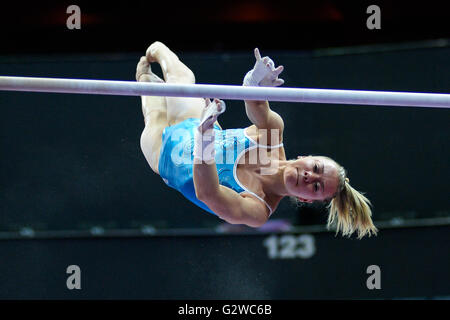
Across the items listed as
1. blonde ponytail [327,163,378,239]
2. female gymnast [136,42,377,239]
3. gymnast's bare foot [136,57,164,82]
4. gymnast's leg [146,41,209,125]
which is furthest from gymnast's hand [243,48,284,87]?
gymnast's bare foot [136,57,164,82]

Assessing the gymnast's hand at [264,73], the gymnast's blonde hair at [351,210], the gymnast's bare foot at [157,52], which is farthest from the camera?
the gymnast's bare foot at [157,52]

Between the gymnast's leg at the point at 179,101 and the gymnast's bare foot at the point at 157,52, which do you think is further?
the gymnast's bare foot at the point at 157,52

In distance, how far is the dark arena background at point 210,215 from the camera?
389 centimetres

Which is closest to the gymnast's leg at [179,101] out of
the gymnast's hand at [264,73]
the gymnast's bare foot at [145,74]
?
the gymnast's bare foot at [145,74]

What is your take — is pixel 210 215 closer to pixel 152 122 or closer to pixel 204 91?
pixel 152 122

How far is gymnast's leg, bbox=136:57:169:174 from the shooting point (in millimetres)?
2922

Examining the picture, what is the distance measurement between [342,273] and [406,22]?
189 cm

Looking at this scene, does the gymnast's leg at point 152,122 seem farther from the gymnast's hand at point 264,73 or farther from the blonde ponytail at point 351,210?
the blonde ponytail at point 351,210

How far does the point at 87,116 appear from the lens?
4027mm

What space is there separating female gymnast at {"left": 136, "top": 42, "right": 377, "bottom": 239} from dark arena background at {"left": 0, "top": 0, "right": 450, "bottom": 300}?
1.05 metres

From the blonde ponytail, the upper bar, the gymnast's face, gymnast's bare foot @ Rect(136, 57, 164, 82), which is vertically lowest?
the blonde ponytail

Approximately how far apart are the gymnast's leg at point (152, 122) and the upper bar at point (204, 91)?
70 centimetres

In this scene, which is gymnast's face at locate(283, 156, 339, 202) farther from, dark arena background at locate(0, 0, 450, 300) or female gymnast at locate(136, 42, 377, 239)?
dark arena background at locate(0, 0, 450, 300)
